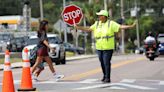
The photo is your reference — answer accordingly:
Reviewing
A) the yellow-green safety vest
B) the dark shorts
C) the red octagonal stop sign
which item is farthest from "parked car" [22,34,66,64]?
the yellow-green safety vest

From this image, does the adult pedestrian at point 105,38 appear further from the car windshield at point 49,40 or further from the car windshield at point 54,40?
the car windshield at point 54,40

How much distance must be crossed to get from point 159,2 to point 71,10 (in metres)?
95.9

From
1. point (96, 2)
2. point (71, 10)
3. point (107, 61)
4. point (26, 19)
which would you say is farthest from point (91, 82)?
point (96, 2)

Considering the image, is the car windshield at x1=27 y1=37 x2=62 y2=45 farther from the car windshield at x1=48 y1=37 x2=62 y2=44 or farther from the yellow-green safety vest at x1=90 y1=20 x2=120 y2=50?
the yellow-green safety vest at x1=90 y1=20 x2=120 y2=50

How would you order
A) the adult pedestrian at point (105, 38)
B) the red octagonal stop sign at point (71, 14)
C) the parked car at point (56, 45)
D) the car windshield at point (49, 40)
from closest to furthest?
the adult pedestrian at point (105, 38) → the red octagonal stop sign at point (71, 14) → the parked car at point (56, 45) → the car windshield at point (49, 40)

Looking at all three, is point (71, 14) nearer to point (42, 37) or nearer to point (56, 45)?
point (42, 37)

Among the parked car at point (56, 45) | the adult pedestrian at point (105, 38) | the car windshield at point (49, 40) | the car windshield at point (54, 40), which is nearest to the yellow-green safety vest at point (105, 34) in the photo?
the adult pedestrian at point (105, 38)

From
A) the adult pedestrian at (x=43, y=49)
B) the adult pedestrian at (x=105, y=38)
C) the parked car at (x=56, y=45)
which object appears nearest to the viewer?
the adult pedestrian at (x=105, y=38)

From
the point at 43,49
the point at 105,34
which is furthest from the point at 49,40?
the point at 105,34

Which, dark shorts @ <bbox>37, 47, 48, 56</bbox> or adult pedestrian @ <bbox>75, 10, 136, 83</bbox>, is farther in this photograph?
dark shorts @ <bbox>37, 47, 48, 56</bbox>

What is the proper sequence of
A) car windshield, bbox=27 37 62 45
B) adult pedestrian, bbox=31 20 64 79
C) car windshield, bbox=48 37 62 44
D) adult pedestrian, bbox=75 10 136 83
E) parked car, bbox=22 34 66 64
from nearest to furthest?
adult pedestrian, bbox=75 10 136 83 → adult pedestrian, bbox=31 20 64 79 → parked car, bbox=22 34 66 64 → car windshield, bbox=27 37 62 45 → car windshield, bbox=48 37 62 44

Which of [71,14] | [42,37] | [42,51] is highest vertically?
[71,14]

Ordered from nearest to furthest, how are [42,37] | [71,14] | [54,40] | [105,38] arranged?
[105,38], [42,37], [71,14], [54,40]

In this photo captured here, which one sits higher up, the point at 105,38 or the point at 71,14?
the point at 71,14
